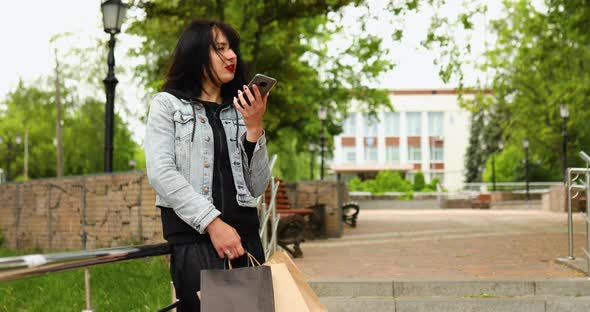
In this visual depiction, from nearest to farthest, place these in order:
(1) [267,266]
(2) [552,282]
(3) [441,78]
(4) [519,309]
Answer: (1) [267,266] < (4) [519,309] < (2) [552,282] < (3) [441,78]

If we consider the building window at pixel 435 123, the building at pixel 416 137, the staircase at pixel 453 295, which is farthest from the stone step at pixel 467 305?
the building window at pixel 435 123

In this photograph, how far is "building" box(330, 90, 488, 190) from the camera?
76062 millimetres

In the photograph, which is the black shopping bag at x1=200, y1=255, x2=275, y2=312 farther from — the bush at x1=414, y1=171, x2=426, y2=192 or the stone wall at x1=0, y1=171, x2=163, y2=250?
the bush at x1=414, y1=171, x2=426, y2=192

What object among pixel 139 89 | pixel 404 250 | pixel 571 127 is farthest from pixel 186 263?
pixel 571 127

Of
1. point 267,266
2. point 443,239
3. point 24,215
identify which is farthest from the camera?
point 24,215

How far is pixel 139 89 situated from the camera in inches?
1120

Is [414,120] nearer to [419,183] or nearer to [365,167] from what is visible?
[365,167]

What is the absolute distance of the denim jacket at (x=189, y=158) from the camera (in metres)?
2.38

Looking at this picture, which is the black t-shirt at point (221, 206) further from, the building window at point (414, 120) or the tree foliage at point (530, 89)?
the building window at point (414, 120)

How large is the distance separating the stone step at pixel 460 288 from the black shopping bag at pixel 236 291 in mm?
5111

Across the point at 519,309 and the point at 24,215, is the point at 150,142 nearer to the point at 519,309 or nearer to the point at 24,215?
the point at 519,309

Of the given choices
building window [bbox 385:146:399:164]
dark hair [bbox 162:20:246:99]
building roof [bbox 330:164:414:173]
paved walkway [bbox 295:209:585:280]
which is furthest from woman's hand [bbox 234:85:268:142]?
building window [bbox 385:146:399:164]

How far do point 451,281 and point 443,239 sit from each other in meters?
6.65

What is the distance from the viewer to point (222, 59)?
8.67 ft
